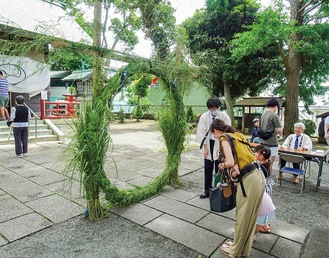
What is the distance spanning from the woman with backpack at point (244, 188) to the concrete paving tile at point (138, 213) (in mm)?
1166

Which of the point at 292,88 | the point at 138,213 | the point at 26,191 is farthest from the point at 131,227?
the point at 292,88

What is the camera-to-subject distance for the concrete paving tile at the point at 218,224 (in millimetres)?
2668

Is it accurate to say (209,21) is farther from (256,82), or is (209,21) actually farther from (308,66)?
(308,66)

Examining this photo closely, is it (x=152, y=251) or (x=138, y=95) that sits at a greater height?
(x=138, y=95)

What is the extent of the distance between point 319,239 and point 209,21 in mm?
13476

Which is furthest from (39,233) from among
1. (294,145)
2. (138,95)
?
(138,95)

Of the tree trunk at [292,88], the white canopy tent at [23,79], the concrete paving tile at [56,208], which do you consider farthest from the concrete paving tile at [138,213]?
the tree trunk at [292,88]

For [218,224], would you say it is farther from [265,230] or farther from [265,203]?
[265,203]

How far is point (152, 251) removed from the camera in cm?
232

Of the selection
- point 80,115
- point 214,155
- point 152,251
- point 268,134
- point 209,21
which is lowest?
point 152,251

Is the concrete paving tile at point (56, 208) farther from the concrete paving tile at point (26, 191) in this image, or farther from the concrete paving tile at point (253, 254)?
the concrete paving tile at point (253, 254)

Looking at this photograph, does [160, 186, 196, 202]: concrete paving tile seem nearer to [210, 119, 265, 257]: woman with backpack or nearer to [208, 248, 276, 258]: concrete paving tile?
[208, 248, 276, 258]: concrete paving tile

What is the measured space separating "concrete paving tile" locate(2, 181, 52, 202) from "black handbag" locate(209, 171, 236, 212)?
2.74 meters

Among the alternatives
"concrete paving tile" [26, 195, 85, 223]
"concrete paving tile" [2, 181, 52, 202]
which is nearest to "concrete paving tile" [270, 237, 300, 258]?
"concrete paving tile" [26, 195, 85, 223]
